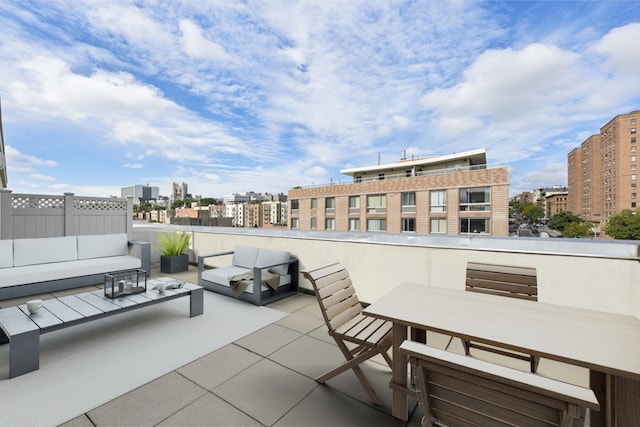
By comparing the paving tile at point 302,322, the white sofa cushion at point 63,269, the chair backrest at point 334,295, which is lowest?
the paving tile at point 302,322

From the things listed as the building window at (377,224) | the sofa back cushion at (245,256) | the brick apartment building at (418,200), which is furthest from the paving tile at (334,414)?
the building window at (377,224)

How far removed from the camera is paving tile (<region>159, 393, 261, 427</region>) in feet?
5.27

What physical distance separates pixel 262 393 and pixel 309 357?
59 centimetres

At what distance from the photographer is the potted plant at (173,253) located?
549 cm

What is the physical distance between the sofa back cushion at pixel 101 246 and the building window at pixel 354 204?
18.1m

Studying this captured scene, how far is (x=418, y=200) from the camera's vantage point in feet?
62.0

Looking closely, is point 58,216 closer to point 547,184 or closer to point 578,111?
point 547,184

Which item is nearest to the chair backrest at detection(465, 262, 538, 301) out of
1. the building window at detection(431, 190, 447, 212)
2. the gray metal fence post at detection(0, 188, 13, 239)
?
the gray metal fence post at detection(0, 188, 13, 239)

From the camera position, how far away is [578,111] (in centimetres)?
1257

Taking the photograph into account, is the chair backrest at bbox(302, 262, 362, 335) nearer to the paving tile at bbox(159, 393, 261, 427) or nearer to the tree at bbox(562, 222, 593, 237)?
the paving tile at bbox(159, 393, 261, 427)

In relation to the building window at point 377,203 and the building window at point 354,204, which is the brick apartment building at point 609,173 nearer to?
the building window at point 377,203

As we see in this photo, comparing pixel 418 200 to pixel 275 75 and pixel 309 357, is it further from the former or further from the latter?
pixel 309 357

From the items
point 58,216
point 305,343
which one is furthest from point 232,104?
point 305,343

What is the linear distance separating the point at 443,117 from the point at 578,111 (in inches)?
349
